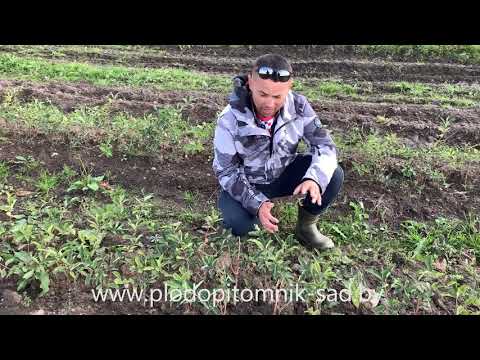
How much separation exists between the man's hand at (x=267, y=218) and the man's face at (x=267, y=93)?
1.76 ft

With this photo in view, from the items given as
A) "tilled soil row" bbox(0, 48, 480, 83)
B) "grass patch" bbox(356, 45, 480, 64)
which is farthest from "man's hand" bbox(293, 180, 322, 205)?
"grass patch" bbox(356, 45, 480, 64)

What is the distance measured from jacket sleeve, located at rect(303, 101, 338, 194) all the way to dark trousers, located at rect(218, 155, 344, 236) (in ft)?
0.35

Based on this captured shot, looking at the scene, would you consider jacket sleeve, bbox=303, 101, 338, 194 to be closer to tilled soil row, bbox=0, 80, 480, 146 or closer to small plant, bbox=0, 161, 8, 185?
tilled soil row, bbox=0, 80, 480, 146

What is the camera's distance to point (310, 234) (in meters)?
3.18

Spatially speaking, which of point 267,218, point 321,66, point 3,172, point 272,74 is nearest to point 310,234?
point 267,218

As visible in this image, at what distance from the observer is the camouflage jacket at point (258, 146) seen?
2947 millimetres

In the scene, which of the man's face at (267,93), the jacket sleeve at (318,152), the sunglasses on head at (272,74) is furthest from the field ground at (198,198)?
the sunglasses on head at (272,74)

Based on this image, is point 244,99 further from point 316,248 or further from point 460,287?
point 460,287

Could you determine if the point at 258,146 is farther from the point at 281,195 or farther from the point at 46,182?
the point at 46,182

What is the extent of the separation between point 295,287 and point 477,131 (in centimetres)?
280

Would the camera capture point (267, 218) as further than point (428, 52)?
No

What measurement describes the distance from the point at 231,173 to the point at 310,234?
0.64 metres

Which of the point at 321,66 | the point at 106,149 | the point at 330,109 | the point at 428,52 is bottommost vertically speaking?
the point at 106,149

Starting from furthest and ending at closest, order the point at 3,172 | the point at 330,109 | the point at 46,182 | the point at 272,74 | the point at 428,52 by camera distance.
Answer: the point at 428,52 → the point at 330,109 → the point at 3,172 → the point at 46,182 → the point at 272,74
